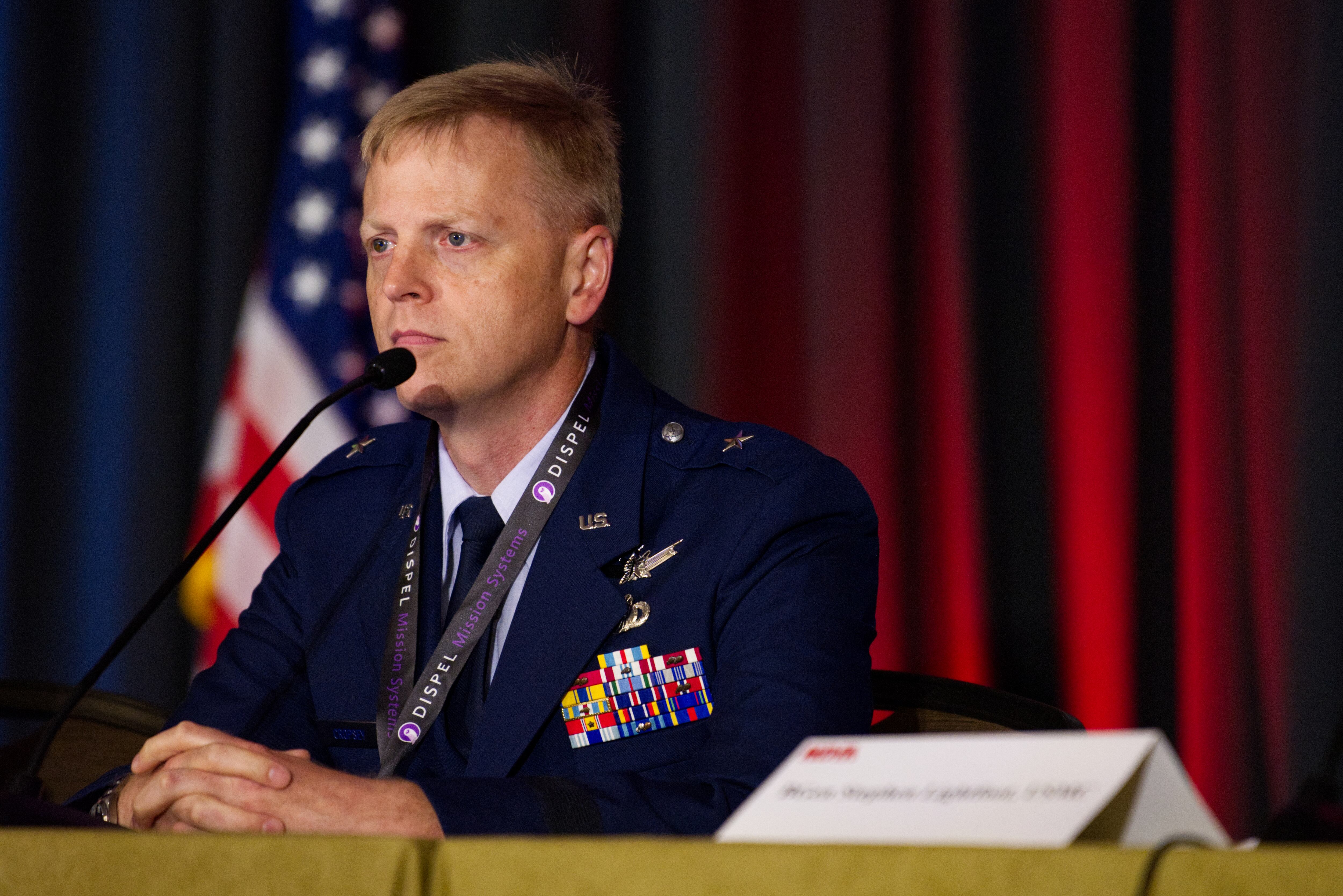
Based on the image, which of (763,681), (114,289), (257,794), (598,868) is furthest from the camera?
(114,289)

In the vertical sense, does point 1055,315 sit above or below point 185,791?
above

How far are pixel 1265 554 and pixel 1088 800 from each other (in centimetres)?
181

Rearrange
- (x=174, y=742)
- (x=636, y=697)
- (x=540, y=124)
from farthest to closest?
(x=540, y=124), (x=636, y=697), (x=174, y=742)

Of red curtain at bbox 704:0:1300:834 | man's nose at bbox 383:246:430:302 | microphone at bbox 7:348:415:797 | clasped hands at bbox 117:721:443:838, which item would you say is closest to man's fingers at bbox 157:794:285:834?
clasped hands at bbox 117:721:443:838

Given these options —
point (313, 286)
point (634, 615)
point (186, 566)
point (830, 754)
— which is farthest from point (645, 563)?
point (313, 286)

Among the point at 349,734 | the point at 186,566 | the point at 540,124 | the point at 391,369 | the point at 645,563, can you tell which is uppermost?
the point at 540,124

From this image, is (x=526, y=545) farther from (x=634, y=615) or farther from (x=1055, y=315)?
(x=1055, y=315)

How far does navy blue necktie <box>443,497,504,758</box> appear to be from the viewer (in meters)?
1.61

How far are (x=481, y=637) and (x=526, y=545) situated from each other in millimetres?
123

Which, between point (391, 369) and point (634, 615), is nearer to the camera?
point (391, 369)

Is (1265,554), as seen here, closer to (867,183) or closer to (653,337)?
(867,183)

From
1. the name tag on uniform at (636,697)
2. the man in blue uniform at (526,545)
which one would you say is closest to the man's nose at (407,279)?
the man in blue uniform at (526,545)

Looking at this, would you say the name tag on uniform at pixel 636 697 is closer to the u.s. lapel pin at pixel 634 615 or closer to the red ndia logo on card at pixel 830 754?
the u.s. lapel pin at pixel 634 615

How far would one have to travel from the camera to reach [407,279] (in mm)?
1718
